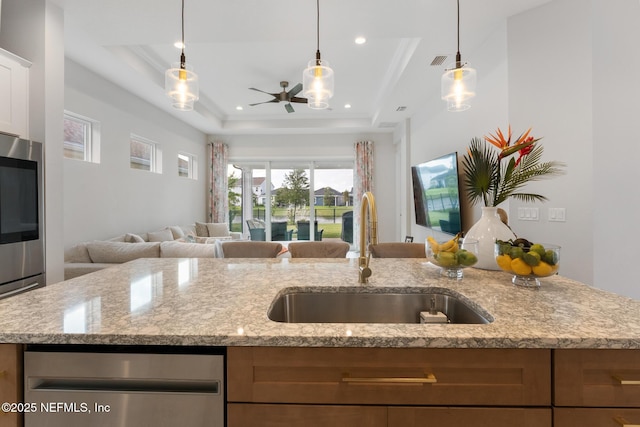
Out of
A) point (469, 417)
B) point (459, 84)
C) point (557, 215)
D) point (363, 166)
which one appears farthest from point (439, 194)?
point (469, 417)

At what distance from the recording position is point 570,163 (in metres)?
2.42

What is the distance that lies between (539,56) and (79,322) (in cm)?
333

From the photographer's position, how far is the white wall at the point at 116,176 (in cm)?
346

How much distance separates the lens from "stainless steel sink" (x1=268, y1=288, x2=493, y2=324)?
127cm

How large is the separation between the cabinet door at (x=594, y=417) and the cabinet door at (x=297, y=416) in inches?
17.6

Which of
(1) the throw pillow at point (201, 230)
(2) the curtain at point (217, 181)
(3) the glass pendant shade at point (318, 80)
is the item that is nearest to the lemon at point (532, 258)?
(3) the glass pendant shade at point (318, 80)

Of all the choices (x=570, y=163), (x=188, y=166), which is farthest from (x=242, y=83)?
(x=570, y=163)

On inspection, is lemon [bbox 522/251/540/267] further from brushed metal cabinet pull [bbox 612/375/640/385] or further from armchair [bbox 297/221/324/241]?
armchair [bbox 297/221/324/241]

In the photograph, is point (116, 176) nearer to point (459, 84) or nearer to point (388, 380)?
point (459, 84)

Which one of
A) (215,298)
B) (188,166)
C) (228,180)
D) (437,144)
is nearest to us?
(215,298)

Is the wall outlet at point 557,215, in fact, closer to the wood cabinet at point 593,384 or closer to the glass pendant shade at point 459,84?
the glass pendant shade at point 459,84

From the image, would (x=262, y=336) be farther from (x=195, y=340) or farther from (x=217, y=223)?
(x=217, y=223)

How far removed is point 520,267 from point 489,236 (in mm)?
320

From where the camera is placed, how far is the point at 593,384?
2.54 ft
